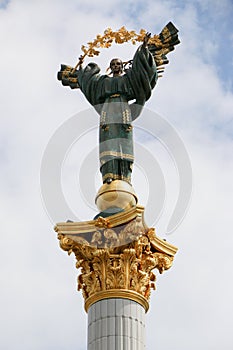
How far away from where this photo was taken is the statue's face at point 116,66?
3656 centimetres

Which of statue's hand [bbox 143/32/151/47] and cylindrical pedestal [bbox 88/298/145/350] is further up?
statue's hand [bbox 143/32/151/47]

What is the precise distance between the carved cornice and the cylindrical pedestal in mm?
255

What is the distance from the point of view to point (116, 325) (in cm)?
3002

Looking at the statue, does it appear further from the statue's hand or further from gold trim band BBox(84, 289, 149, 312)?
gold trim band BBox(84, 289, 149, 312)

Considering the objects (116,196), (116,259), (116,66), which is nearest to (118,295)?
(116,259)

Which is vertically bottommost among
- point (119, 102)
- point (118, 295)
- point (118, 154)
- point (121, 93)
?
point (118, 295)

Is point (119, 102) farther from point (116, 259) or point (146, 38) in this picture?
point (116, 259)

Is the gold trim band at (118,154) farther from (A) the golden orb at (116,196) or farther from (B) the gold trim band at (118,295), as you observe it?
(B) the gold trim band at (118,295)

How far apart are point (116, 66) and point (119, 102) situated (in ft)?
5.58

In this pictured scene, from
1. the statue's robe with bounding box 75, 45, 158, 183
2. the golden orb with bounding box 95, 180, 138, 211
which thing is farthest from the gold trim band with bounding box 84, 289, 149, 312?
the statue's robe with bounding box 75, 45, 158, 183

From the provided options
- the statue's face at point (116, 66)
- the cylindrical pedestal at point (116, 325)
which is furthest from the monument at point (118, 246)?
the statue's face at point (116, 66)

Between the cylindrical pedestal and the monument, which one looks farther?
the monument

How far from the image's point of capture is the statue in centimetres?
3425

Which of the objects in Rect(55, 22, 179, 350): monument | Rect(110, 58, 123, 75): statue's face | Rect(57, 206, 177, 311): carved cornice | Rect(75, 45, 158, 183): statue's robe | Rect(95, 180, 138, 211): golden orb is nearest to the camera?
Rect(55, 22, 179, 350): monument
